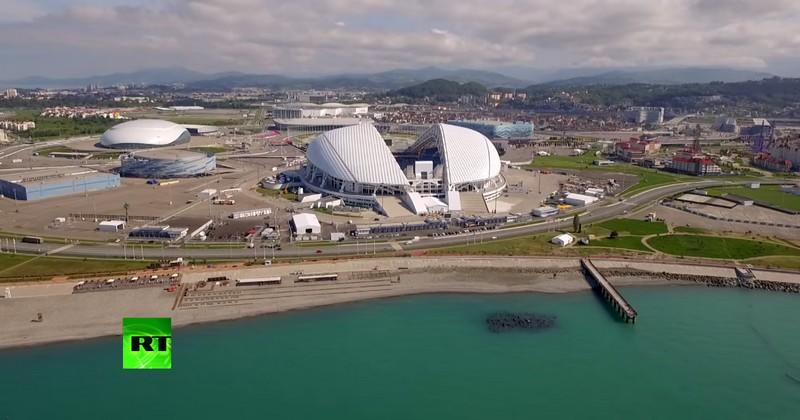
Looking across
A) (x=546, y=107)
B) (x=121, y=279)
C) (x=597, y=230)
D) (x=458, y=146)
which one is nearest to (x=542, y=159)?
(x=458, y=146)

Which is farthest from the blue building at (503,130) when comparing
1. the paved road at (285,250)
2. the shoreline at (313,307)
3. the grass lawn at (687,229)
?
the shoreline at (313,307)

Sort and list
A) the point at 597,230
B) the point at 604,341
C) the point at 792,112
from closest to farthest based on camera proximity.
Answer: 1. the point at 604,341
2. the point at 597,230
3. the point at 792,112

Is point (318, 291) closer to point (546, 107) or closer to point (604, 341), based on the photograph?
point (604, 341)

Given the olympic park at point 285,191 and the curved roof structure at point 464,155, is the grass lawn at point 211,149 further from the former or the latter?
the curved roof structure at point 464,155

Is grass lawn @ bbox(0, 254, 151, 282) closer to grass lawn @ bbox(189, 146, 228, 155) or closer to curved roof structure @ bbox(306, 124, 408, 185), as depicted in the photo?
curved roof structure @ bbox(306, 124, 408, 185)

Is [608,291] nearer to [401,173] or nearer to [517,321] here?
[517,321]

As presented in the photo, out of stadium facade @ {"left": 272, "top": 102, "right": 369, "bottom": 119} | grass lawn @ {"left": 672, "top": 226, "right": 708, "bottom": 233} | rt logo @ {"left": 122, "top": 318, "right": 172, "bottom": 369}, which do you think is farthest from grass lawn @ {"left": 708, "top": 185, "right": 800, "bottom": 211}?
stadium facade @ {"left": 272, "top": 102, "right": 369, "bottom": 119}

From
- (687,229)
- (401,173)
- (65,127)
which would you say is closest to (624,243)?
(687,229)
